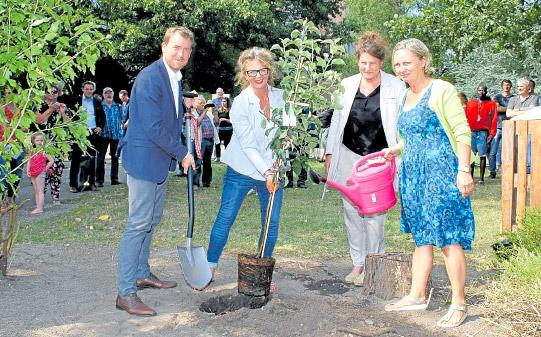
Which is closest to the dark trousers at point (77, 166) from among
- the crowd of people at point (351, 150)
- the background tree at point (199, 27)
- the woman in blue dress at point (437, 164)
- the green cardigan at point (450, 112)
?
the crowd of people at point (351, 150)

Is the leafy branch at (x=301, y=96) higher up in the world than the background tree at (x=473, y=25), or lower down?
lower down

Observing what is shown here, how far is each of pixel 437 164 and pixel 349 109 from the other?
3.62 ft

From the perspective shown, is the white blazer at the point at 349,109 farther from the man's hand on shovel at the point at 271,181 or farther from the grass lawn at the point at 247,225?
the grass lawn at the point at 247,225

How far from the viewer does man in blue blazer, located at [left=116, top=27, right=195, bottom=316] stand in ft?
15.1

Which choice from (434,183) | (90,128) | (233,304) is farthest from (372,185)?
(90,128)

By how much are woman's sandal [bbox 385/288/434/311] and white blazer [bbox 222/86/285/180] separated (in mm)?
1341

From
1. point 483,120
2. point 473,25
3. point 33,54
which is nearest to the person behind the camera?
point 33,54

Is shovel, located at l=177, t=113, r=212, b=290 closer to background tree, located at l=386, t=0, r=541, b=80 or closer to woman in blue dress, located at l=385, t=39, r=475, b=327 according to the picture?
woman in blue dress, located at l=385, t=39, r=475, b=327

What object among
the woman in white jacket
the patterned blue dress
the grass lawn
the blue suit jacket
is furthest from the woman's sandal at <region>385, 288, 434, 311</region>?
the blue suit jacket

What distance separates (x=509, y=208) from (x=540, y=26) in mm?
13953

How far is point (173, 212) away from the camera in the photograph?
970 cm

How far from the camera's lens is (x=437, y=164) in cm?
449

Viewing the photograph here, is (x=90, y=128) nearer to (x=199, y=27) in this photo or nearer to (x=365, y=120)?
(x=365, y=120)

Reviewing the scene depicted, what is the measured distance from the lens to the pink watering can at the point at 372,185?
17.0 ft
